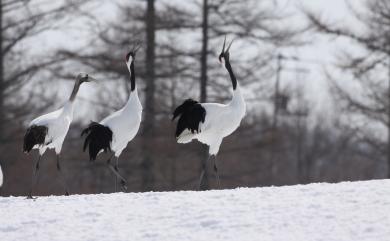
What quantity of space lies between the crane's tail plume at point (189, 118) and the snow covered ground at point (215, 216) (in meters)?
2.93

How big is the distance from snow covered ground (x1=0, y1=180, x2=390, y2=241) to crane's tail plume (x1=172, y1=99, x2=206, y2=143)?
2.93m

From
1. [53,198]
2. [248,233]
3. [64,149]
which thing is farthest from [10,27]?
[248,233]

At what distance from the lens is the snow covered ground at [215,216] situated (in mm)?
9969

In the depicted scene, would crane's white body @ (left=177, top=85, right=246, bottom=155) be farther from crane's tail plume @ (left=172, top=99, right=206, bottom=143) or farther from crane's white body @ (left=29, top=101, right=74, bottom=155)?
crane's white body @ (left=29, top=101, right=74, bottom=155)

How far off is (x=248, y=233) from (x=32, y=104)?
706 inches

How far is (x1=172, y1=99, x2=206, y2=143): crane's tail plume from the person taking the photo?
1495 centimetres

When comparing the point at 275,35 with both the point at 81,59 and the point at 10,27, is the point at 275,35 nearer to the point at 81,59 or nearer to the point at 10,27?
the point at 81,59

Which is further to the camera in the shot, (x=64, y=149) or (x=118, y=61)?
(x=64, y=149)

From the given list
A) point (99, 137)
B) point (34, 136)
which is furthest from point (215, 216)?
point (99, 137)

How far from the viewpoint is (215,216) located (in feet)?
34.6

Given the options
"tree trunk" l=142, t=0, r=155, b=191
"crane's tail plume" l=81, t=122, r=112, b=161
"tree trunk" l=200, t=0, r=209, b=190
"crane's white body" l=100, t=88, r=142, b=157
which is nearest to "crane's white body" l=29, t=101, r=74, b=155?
"crane's tail plume" l=81, t=122, r=112, b=161

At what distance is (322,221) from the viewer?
1020 cm

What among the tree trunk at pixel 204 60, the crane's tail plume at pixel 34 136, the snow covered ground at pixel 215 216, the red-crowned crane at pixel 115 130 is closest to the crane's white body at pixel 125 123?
the red-crowned crane at pixel 115 130

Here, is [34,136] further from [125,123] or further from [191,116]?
[191,116]
